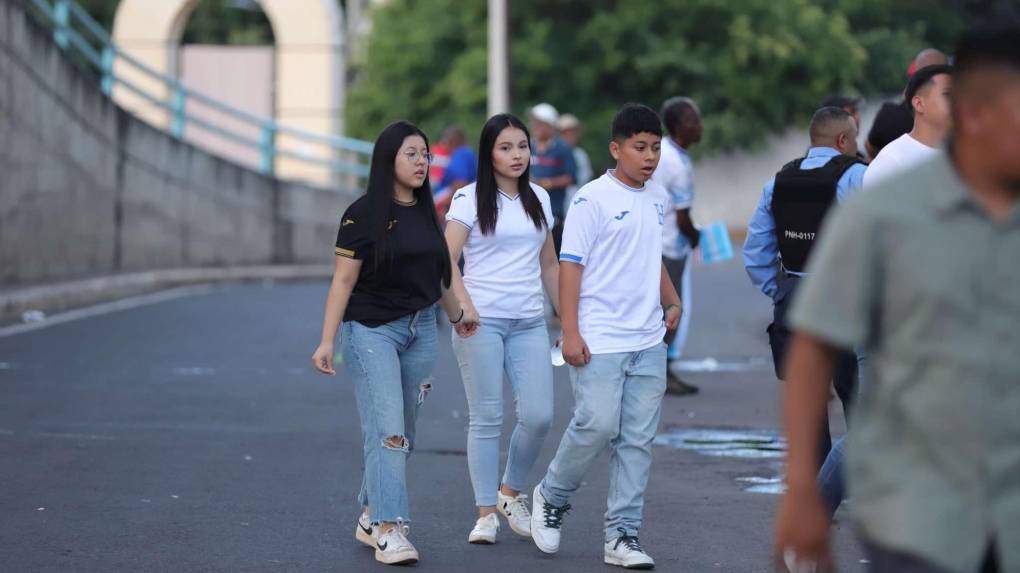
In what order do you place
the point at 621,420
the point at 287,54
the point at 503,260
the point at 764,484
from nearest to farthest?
the point at 621,420 < the point at 503,260 < the point at 764,484 < the point at 287,54

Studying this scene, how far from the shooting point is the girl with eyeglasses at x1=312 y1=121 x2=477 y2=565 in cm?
646

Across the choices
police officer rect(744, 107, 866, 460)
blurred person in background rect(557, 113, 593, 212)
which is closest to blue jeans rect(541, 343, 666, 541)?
police officer rect(744, 107, 866, 460)

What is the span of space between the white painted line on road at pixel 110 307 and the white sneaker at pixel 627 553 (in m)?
8.82

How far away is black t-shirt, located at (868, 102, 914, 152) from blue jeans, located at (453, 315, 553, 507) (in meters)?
1.86

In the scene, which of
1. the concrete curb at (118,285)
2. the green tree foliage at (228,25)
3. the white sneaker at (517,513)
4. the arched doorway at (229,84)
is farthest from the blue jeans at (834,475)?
the green tree foliage at (228,25)

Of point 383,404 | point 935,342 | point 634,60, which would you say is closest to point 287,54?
point 634,60

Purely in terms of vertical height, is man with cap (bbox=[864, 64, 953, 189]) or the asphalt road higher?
A: man with cap (bbox=[864, 64, 953, 189])

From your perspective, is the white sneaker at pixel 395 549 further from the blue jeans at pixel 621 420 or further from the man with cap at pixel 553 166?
the man with cap at pixel 553 166

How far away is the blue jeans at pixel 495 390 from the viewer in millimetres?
6836

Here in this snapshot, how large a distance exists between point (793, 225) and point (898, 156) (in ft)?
1.95

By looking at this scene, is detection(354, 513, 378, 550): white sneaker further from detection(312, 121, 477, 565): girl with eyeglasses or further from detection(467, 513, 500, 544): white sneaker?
detection(467, 513, 500, 544): white sneaker

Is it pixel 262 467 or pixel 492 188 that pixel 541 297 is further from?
pixel 262 467

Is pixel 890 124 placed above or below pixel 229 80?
below

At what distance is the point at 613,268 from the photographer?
21.0 ft
